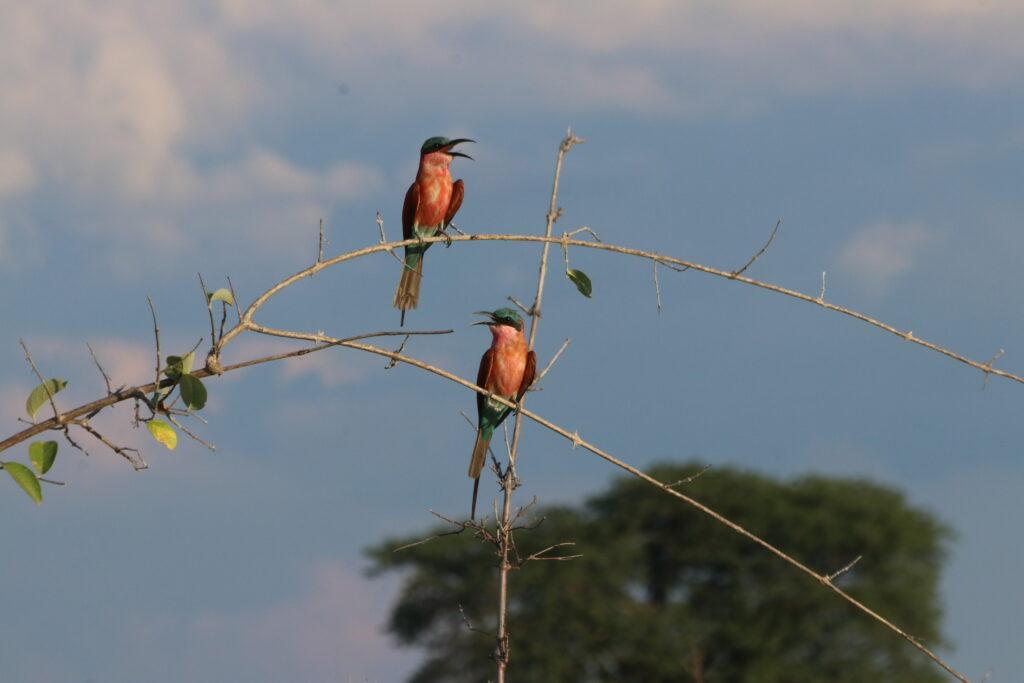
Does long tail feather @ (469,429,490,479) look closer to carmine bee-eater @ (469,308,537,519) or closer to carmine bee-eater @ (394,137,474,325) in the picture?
carmine bee-eater @ (469,308,537,519)

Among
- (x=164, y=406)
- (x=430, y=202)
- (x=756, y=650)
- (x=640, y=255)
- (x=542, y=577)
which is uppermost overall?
(x=542, y=577)

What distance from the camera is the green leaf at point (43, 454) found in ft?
9.75

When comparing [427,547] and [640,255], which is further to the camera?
[427,547]

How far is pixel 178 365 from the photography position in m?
3.07

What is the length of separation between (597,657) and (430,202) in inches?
733

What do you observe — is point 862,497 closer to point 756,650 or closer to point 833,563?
point 833,563

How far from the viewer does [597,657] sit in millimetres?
24344

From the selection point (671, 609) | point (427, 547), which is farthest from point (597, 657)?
point (427, 547)

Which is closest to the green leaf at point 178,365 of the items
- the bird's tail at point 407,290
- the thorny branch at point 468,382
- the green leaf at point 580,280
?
the thorny branch at point 468,382

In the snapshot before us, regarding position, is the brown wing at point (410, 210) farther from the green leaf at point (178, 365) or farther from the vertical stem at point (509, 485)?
the green leaf at point (178, 365)

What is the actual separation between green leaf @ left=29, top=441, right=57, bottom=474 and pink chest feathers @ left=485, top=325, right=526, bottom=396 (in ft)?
9.37

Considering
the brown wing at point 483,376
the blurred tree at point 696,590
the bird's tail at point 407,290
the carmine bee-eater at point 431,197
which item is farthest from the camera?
the blurred tree at point 696,590

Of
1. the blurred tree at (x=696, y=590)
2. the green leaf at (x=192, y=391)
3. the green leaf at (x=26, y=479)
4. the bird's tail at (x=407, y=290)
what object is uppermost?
the blurred tree at (x=696, y=590)

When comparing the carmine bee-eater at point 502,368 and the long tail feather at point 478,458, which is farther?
the carmine bee-eater at point 502,368
